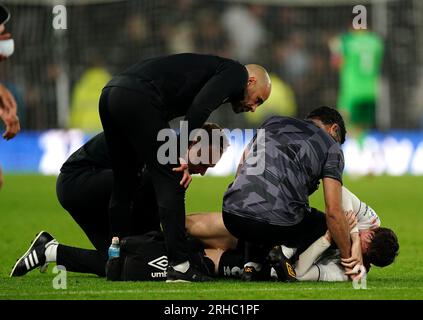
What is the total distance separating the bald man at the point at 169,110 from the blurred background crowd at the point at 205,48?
15584mm

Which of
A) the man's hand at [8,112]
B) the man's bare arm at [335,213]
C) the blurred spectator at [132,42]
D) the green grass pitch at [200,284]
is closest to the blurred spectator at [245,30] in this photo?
the blurred spectator at [132,42]

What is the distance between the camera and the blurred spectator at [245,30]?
24438 mm

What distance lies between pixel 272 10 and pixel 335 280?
18997 mm

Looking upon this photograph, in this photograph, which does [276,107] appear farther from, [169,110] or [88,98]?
[169,110]

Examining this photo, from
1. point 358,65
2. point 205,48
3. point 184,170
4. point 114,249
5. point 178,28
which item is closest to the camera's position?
point 184,170

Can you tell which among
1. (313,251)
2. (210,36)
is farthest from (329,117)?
(210,36)

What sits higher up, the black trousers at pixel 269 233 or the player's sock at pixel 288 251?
the black trousers at pixel 269 233

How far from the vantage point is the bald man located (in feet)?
23.2

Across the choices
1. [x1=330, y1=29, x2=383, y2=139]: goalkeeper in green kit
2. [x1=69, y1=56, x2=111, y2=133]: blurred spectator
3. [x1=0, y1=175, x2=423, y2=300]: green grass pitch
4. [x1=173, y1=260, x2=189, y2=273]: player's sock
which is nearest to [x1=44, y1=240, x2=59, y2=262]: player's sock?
[x1=0, y1=175, x2=423, y2=300]: green grass pitch

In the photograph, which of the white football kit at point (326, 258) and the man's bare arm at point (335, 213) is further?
the white football kit at point (326, 258)

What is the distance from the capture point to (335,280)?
24.9ft

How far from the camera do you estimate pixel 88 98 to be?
2305 centimetres

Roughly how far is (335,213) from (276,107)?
54.1 ft

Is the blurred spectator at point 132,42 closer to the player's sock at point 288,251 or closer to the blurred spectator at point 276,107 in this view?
the blurred spectator at point 276,107
